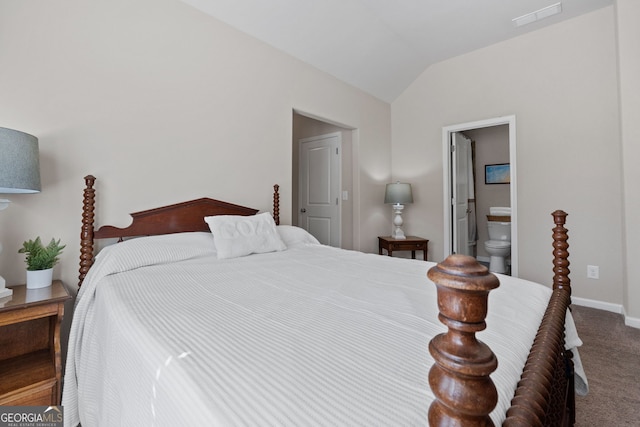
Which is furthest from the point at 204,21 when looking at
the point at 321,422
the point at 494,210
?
the point at 494,210

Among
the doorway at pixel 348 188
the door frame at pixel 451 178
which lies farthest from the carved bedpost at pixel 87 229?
the door frame at pixel 451 178

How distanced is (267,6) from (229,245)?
2050mm

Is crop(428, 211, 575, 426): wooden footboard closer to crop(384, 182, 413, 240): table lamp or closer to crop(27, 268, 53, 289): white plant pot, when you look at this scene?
crop(27, 268, 53, 289): white plant pot

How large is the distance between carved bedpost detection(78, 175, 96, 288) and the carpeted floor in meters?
2.78

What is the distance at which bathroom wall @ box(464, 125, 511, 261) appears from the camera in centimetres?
496

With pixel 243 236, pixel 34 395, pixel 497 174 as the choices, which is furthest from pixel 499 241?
pixel 34 395

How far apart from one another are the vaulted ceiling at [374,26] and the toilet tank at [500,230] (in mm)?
2433

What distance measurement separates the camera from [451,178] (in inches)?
154

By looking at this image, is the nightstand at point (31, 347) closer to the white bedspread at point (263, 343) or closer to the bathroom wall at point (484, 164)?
the white bedspread at point (263, 343)

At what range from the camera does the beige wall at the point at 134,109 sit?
169 centimetres

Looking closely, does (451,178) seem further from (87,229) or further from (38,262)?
(38,262)

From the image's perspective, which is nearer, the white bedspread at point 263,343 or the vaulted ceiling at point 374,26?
the white bedspread at point 263,343

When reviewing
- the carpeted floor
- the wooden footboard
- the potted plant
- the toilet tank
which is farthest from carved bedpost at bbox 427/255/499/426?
the toilet tank

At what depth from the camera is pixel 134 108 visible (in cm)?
206
